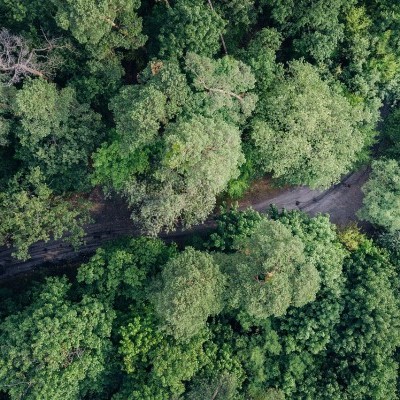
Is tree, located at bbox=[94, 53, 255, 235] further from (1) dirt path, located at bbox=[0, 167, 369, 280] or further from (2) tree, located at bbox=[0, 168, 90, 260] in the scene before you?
(1) dirt path, located at bbox=[0, 167, 369, 280]

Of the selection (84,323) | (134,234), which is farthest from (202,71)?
(84,323)

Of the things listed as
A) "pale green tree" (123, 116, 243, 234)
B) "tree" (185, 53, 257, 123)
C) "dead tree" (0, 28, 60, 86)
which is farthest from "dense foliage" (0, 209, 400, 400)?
"dead tree" (0, 28, 60, 86)

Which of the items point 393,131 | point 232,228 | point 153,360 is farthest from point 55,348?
point 393,131

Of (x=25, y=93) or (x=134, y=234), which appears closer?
(x=25, y=93)

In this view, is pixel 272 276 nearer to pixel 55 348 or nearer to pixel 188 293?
pixel 188 293

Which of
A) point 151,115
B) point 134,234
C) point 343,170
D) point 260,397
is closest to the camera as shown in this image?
point 151,115

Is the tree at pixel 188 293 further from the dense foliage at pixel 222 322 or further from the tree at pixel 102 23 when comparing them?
the tree at pixel 102 23

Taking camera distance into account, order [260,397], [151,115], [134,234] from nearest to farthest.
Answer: [151,115], [260,397], [134,234]

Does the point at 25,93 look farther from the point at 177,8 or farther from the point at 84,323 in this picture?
the point at 84,323
